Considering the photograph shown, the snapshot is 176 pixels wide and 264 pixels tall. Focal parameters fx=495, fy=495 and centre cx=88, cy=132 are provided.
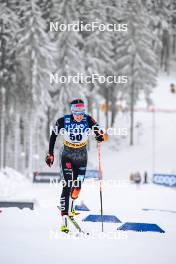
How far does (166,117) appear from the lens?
5653 centimetres

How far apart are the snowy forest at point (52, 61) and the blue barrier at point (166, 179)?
31.0ft

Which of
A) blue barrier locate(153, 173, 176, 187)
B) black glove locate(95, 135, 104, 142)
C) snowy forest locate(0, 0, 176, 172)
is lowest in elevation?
blue barrier locate(153, 173, 176, 187)

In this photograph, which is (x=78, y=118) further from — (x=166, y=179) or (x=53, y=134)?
(x=166, y=179)

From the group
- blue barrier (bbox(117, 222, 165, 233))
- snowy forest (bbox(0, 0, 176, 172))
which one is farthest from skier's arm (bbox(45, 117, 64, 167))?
snowy forest (bbox(0, 0, 176, 172))

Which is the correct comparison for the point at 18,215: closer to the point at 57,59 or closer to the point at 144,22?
the point at 57,59

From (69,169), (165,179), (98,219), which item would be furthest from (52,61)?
(69,169)

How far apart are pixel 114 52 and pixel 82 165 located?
42573mm

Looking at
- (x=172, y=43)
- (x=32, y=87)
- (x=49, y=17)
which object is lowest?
(x=32, y=87)

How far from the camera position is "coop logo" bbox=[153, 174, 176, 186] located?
3083 cm

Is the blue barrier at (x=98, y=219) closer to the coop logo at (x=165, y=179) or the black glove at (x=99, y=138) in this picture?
the black glove at (x=99, y=138)

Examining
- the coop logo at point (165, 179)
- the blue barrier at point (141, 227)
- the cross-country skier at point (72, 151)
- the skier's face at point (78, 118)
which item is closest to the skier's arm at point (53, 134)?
the cross-country skier at point (72, 151)

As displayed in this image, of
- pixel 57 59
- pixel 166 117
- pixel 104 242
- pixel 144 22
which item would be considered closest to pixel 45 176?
pixel 57 59

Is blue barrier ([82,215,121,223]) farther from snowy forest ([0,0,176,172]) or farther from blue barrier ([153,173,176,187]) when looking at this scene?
snowy forest ([0,0,176,172])

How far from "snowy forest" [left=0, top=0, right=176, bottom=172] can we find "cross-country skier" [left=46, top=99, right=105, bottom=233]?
26754 mm
